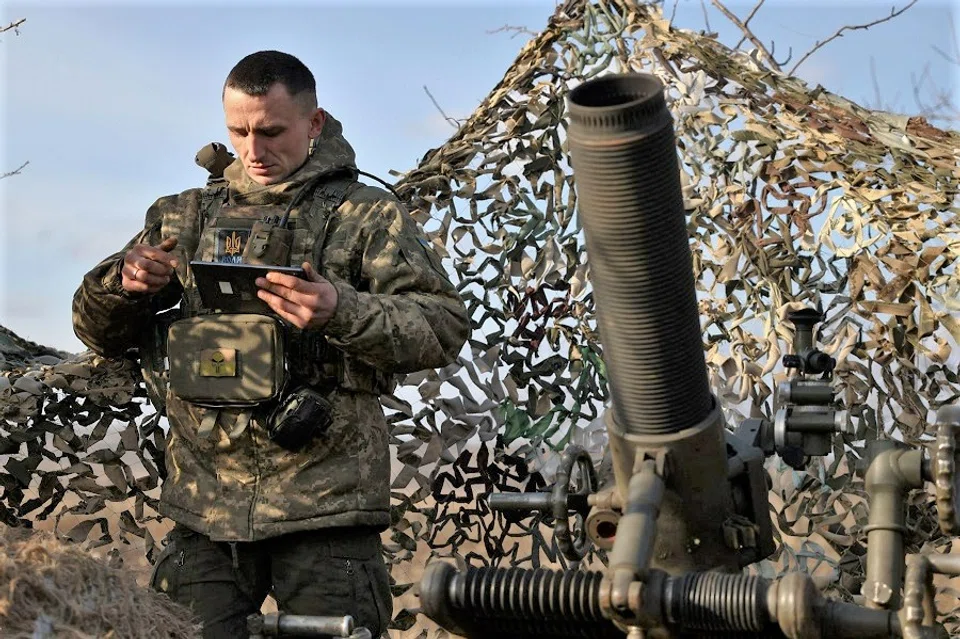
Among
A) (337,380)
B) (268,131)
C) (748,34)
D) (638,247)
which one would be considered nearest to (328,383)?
(337,380)

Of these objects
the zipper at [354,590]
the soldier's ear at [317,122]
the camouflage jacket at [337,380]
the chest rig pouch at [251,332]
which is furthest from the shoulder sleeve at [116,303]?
the zipper at [354,590]

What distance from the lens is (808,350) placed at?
3771 millimetres

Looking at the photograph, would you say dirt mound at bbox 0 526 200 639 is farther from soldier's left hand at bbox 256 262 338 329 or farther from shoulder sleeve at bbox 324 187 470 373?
shoulder sleeve at bbox 324 187 470 373

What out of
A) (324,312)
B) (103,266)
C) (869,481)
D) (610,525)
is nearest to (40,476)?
(103,266)

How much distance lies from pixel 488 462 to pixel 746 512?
72.6 inches

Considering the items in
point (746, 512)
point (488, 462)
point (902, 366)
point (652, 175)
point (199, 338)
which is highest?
point (652, 175)

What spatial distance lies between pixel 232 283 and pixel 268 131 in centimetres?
50

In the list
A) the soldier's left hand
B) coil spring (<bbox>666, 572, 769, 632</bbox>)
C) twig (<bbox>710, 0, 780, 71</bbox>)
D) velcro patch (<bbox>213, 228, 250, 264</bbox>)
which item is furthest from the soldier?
twig (<bbox>710, 0, 780, 71</bbox>)

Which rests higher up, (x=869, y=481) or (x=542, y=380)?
(x=869, y=481)

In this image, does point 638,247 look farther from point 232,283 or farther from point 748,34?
point 748,34

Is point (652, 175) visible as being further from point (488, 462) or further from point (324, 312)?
point (488, 462)

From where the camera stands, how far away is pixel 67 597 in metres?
2.81

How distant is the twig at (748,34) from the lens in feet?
17.3

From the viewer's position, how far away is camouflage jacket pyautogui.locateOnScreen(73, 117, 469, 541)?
389 cm
